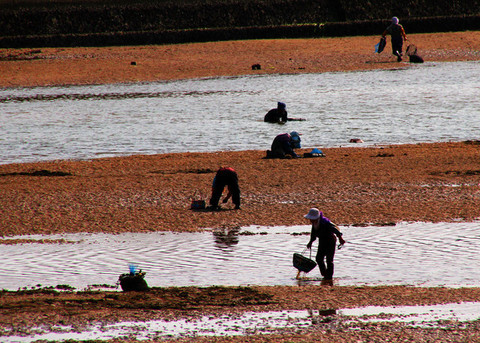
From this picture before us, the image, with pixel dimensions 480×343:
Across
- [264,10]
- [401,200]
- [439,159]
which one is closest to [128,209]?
[401,200]

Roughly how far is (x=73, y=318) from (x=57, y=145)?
15425 millimetres

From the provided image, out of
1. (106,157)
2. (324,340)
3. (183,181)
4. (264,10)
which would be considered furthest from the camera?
(264,10)

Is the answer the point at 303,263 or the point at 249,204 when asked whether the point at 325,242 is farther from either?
the point at 249,204

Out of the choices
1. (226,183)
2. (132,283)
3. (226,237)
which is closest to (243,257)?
(226,237)

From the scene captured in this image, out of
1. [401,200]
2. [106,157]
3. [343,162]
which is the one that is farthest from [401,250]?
[106,157]

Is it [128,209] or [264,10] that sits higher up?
[264,10]

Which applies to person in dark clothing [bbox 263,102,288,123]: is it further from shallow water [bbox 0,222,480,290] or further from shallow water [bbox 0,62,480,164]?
shallow water [bbox 0,222,480,290]

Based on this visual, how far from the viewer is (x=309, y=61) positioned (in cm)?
4212

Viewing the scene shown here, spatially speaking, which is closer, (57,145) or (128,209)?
(128,209)

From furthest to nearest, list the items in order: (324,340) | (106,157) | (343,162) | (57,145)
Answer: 1. (57,145)
2. (106,157)
3. (343,162)
4. (324,340)

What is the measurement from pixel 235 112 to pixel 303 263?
64.4 feet

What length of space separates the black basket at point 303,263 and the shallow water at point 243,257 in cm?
24

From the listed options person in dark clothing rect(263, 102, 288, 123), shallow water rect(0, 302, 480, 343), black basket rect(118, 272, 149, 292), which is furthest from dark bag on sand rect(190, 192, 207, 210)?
person in dark clothing rect(263, 102, 288, 123)

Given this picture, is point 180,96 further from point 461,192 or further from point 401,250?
point 401,250
